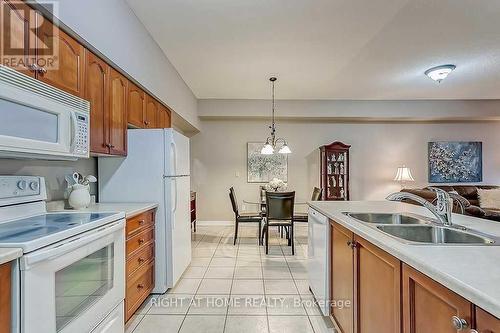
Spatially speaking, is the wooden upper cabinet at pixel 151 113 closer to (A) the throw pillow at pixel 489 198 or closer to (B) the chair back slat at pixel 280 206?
(B) the chair back slat at pixel 280 206

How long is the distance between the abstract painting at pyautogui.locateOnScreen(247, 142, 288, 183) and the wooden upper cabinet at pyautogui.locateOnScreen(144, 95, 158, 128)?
118 inches

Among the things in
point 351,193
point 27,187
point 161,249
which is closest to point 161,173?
point 161,249

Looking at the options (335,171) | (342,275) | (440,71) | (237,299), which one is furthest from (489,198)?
(237,299)

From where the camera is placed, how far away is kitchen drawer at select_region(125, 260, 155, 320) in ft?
7.03

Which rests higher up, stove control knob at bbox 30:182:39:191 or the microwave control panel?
the microwave control panel

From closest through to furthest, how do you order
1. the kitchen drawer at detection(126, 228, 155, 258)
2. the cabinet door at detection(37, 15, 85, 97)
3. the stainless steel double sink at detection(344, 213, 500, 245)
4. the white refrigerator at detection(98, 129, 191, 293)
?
the stainless steel double sink at detection(344, 213, 500, 245)
the cabinet door at detection(37, 15, 85, 97)
the kitchen drawer at detection(126, 228, 155, 258)
the white refrigerator at detection(98, 129, 191, 293)

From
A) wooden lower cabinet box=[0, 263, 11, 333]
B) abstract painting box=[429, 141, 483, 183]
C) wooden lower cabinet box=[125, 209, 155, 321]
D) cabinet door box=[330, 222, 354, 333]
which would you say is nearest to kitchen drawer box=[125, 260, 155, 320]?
wooden lower cabinet box=[125, 209, 155, 321]

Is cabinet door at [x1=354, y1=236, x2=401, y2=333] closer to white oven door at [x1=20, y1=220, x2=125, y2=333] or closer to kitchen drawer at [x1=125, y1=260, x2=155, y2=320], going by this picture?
white oven door at [x1=20, y1=220, x2=125, y2=333]

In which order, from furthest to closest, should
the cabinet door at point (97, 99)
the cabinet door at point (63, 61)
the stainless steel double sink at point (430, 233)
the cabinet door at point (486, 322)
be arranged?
the cabinet door at point (97, 99) < the cabinet door at point (63, 61) < the stainless steel double sink at point (430, 233) < the cabinet door at point (486, 322)

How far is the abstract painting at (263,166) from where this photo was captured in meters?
6.21

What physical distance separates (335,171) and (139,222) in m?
4.55

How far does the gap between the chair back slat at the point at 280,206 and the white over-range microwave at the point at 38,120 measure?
9.23 feet

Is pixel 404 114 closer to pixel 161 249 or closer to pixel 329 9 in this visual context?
pixel 329 9

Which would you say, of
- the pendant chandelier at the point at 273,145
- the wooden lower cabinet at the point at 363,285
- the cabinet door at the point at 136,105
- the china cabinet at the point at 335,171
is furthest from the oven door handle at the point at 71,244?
the china cabinet at the point at 335,171
